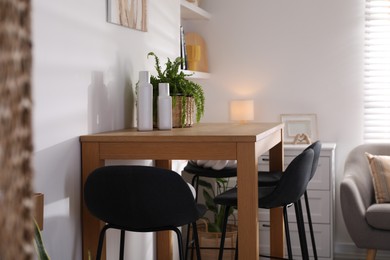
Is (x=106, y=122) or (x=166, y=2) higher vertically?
(x=166, y=2)

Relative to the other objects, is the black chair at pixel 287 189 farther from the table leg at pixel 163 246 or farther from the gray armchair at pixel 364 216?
the gray armchair at pixel 364 216

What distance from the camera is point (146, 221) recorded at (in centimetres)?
227

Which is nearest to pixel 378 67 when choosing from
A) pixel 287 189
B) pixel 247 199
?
pixel 287 189

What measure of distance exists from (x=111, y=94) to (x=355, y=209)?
5.95 feet

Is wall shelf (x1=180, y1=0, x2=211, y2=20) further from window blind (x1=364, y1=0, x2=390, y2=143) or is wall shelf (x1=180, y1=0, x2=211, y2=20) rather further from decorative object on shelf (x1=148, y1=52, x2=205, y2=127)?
decorative object on shelf (x1=148, y1=52, x2=205, y2=127)

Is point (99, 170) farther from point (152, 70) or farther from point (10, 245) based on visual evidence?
point (10, 245)

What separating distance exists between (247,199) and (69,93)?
30.2 inches

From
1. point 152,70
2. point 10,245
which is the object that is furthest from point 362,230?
point 10,245

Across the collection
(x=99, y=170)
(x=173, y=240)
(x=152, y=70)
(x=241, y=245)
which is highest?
(x=152, y=70)

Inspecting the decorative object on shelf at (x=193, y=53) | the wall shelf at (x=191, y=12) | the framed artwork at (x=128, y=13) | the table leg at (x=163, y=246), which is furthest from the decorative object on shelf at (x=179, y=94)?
the decorative object on shelf at (x=193, y=53)

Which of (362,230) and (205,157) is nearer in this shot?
(205,157)

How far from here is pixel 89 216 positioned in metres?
2.57

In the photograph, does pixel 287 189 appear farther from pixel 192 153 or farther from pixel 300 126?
pixel 300 126

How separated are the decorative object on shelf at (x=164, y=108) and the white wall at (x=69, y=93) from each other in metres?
0.22
